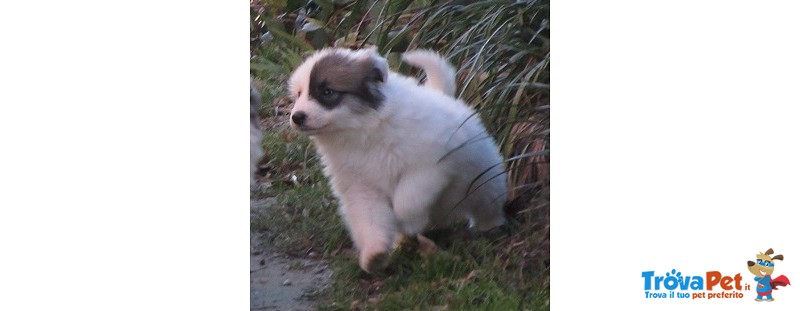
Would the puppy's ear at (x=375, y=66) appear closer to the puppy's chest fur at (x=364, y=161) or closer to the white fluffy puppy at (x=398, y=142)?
the white fluffy puppy at (x=398, y=142)

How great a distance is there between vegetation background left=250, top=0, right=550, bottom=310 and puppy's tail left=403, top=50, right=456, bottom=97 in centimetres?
2

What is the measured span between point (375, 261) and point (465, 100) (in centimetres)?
57

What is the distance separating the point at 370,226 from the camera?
4.13m

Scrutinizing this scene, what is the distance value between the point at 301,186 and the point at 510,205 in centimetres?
71

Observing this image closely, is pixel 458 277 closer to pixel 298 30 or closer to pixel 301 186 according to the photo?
pixel 301 186
